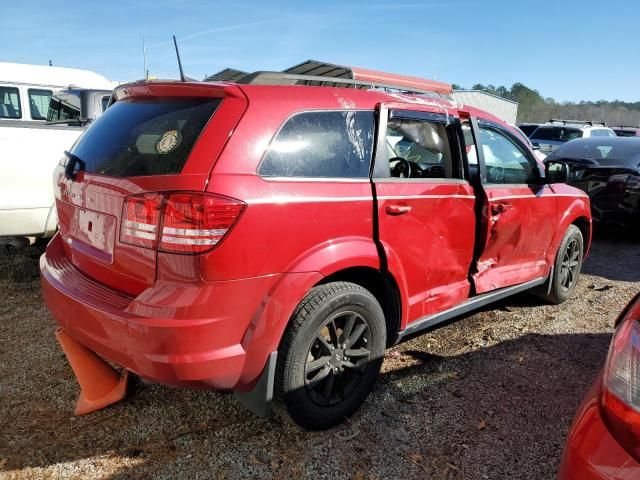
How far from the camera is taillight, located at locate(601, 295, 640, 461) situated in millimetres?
1371

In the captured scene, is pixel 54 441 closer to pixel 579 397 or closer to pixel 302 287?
pixel 302 287

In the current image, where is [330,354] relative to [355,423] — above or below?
above

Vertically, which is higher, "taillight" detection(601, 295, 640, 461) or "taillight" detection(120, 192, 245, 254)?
"taillight" detection(120, 192, 245, 254)

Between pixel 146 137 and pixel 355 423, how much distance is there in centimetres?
183

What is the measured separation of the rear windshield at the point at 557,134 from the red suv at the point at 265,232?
1323 centimetres

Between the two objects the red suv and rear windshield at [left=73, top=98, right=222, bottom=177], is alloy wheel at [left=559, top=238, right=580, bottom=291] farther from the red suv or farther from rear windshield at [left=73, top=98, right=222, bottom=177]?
rear windshield at [left=73, top=98, right=222, bottom=177]

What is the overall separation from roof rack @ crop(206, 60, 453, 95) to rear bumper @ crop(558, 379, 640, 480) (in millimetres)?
1955

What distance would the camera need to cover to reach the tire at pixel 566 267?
4.46m

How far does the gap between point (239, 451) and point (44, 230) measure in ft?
9.87

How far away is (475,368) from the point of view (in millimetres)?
3408

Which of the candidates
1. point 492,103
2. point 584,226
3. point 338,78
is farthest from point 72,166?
point 492,103

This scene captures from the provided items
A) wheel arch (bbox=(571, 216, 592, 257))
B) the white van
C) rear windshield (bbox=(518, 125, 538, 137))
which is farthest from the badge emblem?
rear windshield (bbox=(518, 125, 538, 137))

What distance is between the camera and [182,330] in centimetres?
208

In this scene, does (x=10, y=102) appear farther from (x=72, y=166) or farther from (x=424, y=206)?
(x=424, y=206)
